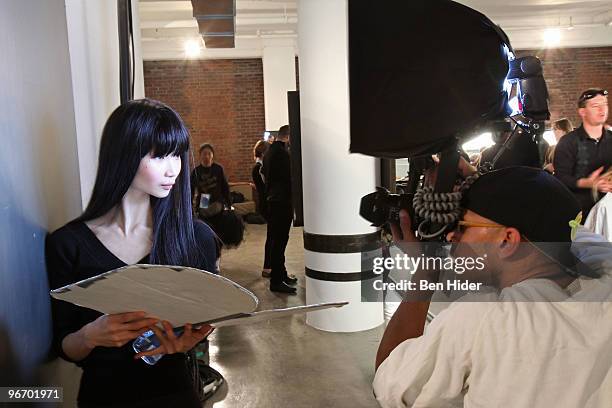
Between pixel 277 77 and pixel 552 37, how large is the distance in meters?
5.12

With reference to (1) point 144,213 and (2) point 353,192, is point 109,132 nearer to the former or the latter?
(1) point 144,213

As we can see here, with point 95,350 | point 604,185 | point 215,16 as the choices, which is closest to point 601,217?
point 604,185

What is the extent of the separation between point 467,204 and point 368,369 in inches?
97.1

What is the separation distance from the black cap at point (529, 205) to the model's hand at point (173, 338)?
54 centimetres

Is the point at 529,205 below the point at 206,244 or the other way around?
the other way around

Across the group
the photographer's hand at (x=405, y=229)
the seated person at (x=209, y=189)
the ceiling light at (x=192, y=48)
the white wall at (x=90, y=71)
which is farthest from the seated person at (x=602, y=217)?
the ceiling light at (x=192, y=48)

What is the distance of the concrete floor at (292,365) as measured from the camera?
9.50 ft

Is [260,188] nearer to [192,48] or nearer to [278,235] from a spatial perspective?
[278,235]

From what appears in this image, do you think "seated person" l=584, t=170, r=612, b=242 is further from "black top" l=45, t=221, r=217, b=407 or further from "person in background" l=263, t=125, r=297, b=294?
"person in background" l=263, t=125, r=297, b=294

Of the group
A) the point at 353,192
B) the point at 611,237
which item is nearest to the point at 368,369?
the point at 353,192

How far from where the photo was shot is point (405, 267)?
1.09 meters

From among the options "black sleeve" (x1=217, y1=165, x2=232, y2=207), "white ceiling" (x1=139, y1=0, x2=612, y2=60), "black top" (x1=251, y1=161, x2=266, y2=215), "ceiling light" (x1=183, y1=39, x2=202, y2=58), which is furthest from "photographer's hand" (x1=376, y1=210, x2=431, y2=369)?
"ceiling light" (x1=183, y1=39, x2=202, y2=58)

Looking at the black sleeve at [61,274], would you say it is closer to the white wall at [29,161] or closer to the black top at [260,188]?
the white wall at [29,161]

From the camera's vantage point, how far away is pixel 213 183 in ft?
17.1
